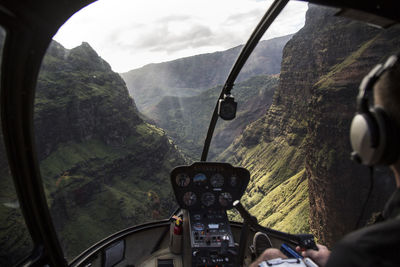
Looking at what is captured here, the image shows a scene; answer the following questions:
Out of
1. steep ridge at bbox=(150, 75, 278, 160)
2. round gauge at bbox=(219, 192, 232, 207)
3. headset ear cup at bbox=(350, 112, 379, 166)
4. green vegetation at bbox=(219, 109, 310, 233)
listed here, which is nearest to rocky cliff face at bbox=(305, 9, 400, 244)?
green vegetation at bbox=(219, 109, 310, 233)

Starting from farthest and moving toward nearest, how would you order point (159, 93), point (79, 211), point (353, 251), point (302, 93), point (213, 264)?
point (159, 93) < point (302, 93) < point (79, 211) < point (213, 264) < point (353, 251)

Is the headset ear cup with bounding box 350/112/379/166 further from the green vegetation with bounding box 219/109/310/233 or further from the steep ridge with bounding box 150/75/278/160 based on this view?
the steep ridge with bounding box 150/75/278/160

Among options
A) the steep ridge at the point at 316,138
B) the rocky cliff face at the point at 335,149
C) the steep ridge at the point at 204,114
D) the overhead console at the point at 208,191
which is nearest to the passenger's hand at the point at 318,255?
the steep ridge at the point at 316,138

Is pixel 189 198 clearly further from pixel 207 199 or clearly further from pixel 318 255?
pixel 318 255

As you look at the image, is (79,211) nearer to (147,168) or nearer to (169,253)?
(147,168)

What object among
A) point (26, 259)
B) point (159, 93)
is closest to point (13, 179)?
point (26, 259)
